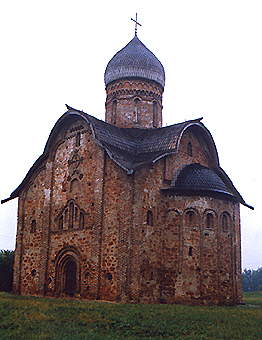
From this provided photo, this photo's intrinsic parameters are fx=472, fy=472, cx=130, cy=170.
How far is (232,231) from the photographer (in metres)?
19.5

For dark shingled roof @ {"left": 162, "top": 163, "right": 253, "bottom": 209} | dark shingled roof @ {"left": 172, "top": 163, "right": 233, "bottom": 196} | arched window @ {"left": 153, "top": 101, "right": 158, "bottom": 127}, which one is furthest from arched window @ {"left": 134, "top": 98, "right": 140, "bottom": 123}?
dark shingled roof @ {"left": 172, "top": 163, "right": 233, "bottom": 196}

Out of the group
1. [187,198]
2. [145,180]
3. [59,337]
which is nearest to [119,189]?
[145,180]

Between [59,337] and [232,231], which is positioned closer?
[59,337]

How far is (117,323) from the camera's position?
36.4ft

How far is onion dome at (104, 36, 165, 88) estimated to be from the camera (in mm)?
24297

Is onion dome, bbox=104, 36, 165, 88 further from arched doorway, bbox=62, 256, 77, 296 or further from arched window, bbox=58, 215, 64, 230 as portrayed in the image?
arched doorway, bbox=62, 256, 77, 296

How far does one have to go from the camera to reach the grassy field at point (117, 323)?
9.55 m

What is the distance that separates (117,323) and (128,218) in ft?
21.0

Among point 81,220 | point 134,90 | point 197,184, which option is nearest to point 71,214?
point 81,220

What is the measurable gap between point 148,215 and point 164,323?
281 inches

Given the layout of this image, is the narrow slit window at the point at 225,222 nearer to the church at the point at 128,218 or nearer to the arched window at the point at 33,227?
the church at the point at 128,218

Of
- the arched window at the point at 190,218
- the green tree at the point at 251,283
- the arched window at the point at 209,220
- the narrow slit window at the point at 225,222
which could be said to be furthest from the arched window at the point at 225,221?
the green tree at the point at 251,283

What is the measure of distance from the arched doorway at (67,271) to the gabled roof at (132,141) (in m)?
4.33

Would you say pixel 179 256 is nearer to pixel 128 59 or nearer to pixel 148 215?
pixel 148 215
